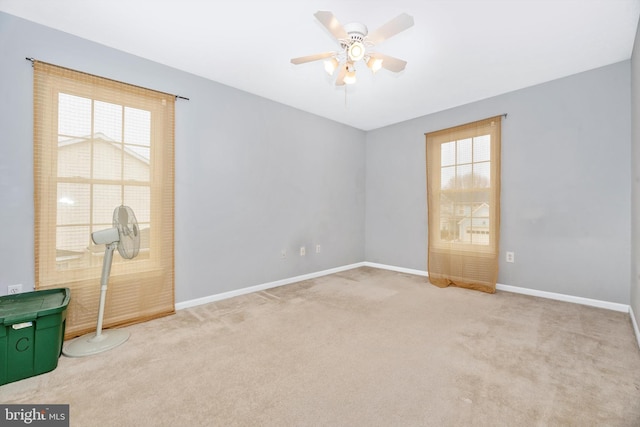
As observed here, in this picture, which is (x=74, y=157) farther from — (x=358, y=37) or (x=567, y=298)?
(x=567, y=298)

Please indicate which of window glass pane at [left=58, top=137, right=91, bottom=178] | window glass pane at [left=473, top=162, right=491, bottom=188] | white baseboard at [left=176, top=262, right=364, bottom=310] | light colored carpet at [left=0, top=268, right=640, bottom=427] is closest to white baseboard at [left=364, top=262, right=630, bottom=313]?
light colored carpet at [left=0, top=268, right=640, bottom=427]

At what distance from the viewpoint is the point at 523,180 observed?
345cm

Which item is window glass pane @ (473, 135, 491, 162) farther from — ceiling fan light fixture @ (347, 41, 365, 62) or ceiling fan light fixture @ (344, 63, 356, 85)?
ceiling fan light fixture @ (347, 41, 365, 62)

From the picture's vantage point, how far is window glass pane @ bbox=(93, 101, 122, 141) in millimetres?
2463

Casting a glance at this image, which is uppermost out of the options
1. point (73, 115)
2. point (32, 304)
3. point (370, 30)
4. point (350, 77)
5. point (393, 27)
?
point (370, 30)

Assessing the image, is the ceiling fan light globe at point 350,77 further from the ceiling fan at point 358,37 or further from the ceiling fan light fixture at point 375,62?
the ceiling fan light fixture at point 375,62

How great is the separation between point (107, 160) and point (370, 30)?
8.35 feet

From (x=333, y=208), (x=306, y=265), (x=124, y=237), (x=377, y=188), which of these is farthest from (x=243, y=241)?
(x=377, y=188)

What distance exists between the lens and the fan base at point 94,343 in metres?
2.06

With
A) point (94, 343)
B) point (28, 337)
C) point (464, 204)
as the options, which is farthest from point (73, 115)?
point (464, 204)

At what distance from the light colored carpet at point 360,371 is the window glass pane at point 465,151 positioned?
6.43 ft

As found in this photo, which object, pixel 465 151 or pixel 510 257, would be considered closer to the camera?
pixel 510 257

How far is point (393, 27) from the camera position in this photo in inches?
72.8

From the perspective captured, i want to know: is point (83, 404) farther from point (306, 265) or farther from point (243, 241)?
point (306, 265)
